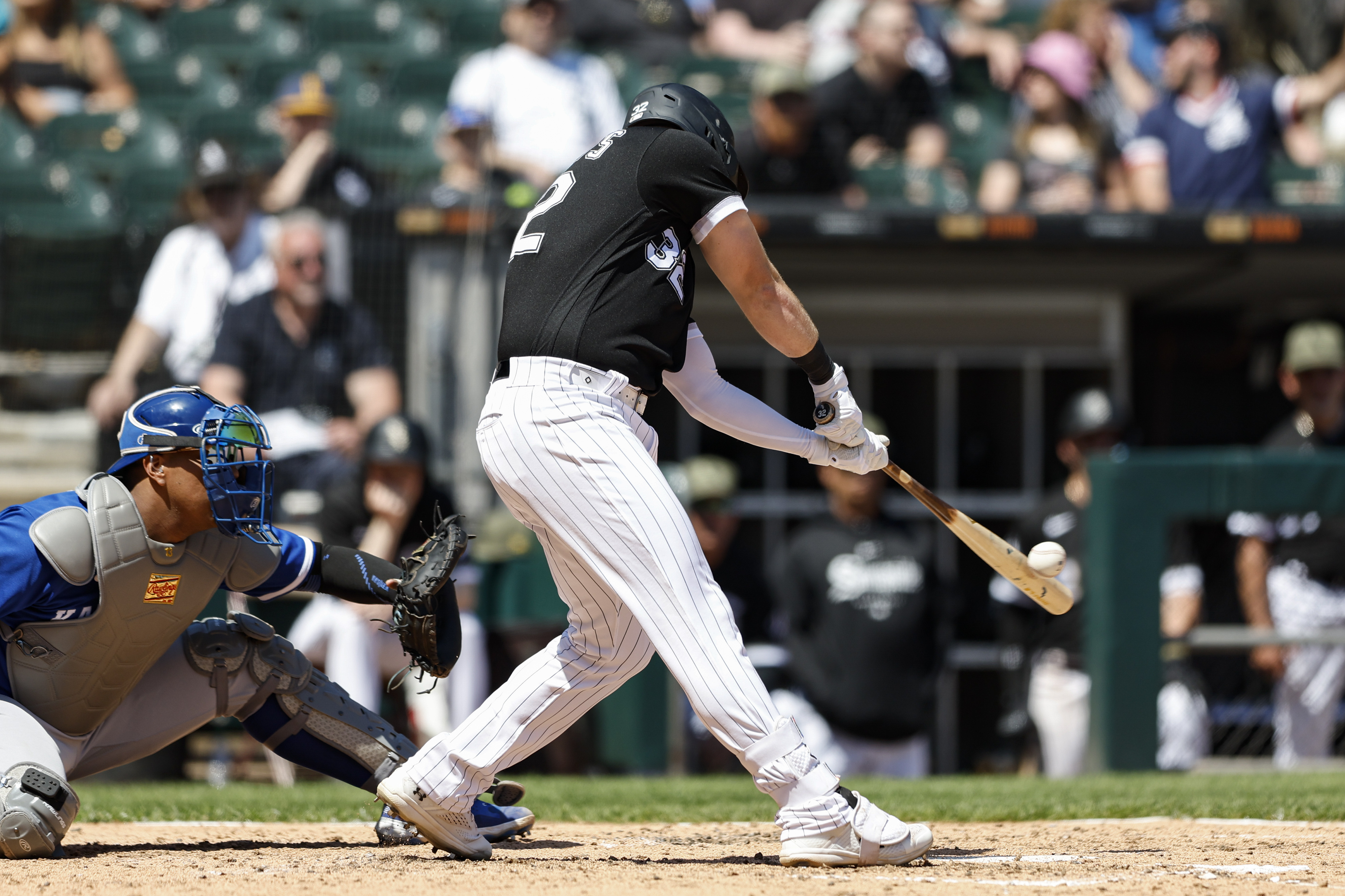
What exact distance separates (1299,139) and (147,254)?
5866 mm

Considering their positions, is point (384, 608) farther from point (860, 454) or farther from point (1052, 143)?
point (1052, 143)

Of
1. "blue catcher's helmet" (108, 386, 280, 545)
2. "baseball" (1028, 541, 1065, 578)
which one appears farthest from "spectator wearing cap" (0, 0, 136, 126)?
"baseball" (1028, 541, 1065, 578)

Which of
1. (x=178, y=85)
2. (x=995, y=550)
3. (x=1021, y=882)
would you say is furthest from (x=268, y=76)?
(x=1021, y=882)

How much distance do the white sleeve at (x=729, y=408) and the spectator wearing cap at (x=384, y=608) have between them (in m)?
2.59

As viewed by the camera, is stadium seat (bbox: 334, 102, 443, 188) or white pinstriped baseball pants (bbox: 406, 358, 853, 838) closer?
white pinstriped baseball pants (bbox: 406, 358, 853, 838)

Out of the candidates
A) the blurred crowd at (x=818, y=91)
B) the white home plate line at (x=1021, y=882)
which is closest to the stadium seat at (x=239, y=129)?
the blurred crowd at (x=818, y=91)

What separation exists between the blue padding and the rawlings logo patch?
0.39 m

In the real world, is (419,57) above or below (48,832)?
above

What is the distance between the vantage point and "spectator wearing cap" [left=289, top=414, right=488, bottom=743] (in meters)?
5.80

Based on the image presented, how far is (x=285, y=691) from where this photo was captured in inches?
139

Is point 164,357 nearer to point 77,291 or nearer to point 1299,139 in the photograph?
point 77,291

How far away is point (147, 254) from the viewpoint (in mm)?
7117

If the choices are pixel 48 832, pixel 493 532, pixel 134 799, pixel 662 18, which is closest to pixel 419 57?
pixel 662 18

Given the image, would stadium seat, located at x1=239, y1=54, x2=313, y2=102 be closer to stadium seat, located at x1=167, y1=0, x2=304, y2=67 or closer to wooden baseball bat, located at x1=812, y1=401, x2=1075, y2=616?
stadium seat, located at x1=167, y1=0, x2=304, y2=67
